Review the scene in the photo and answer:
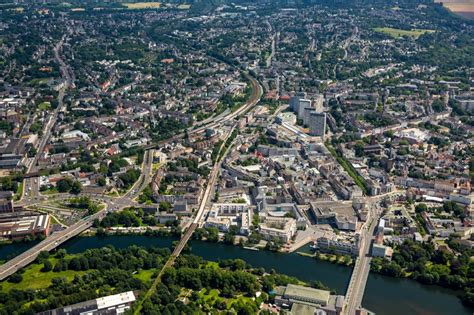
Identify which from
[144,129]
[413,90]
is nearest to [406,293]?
[144,129]

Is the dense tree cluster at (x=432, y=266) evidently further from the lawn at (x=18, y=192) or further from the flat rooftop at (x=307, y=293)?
the lawn at (x=18, y=192)

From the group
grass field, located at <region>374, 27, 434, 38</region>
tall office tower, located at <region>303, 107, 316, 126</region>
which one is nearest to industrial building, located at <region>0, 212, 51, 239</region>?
tall office tower, located at <region>303, 107, 316, 126</region>

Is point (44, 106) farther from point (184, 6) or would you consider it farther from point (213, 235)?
point (184, 6)

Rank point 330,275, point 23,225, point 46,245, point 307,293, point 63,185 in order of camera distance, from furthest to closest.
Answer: point 63,185 → point 23,225 → point 46,245 → point 330,275 → point 307,293

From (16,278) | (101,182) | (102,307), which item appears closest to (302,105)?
(101,182)

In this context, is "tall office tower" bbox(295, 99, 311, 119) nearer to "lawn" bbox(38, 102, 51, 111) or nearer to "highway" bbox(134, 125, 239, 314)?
"highway" bbox(134, 125, 239, 314)

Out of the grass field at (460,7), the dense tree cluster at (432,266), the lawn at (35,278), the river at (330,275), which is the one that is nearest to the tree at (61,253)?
the lawn at (35,278)

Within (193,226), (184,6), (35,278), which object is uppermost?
(184,6)
